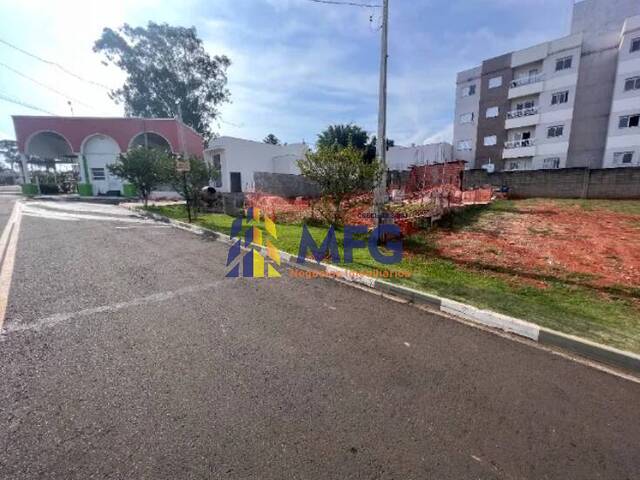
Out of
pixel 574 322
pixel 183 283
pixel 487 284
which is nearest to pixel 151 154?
pixel 183 283

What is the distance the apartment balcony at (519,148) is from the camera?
27.6m

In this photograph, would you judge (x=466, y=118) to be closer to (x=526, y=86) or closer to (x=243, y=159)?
(x=526, y=86)

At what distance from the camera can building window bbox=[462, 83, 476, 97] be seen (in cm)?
3127

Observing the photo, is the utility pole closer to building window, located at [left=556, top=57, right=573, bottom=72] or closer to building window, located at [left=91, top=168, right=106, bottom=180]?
building window, located at [left=556, top=57, right=573, bottom=72]

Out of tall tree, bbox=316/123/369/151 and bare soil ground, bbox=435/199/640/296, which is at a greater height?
tall tree, bbox=316/123/369/151

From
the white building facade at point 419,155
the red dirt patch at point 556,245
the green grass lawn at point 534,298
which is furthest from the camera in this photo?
the white building facade at point 419,155

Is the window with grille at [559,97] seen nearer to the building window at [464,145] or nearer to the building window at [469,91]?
the building window at [469,91]

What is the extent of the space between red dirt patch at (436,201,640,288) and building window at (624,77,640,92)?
65.1ft

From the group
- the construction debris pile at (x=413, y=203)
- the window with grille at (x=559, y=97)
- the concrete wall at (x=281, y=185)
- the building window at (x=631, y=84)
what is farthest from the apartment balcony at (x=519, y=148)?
the concrete wall at (x=281, y=185)

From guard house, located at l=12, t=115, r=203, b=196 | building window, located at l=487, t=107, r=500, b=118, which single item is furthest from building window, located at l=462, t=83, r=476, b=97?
guard house, located at l=12, t=115, r=203, b=196

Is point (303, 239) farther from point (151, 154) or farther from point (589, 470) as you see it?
point (151, 154)

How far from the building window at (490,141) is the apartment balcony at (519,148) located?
3.37ft

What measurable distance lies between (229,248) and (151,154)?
496 inches

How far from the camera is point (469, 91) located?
3159 centimetres
